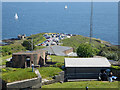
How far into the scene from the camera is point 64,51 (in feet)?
167

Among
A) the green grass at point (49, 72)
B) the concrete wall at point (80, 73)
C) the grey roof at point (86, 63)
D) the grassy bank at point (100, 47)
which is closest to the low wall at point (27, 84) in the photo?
the green grass at point (49, 72)

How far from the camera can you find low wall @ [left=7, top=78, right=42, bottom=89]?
16.8 metres

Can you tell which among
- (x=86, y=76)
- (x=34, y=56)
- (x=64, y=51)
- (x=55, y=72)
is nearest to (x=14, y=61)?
(x=34, y=56)

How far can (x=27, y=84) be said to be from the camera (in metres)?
17.4

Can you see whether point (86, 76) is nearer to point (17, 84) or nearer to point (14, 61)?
point (17, 84)

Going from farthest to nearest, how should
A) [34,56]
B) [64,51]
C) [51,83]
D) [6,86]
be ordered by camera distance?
[64,51], [34,56], [51,83], [6,86]

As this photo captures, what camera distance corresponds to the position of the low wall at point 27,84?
16.8m

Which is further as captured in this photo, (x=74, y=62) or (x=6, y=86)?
(x=74, y=62)

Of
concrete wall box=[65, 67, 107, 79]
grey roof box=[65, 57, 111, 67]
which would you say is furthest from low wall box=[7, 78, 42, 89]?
grey roof box=[65, 57, 111, 67]

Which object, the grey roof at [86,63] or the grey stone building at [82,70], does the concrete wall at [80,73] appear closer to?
the grey stone building at [82,70]

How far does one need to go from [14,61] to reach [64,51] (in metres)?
22.3

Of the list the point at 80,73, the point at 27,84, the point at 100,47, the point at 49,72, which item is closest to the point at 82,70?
the point at 80,73

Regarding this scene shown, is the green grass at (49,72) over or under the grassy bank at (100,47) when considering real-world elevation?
over

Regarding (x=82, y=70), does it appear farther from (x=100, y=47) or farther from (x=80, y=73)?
(x=100, y=47)
